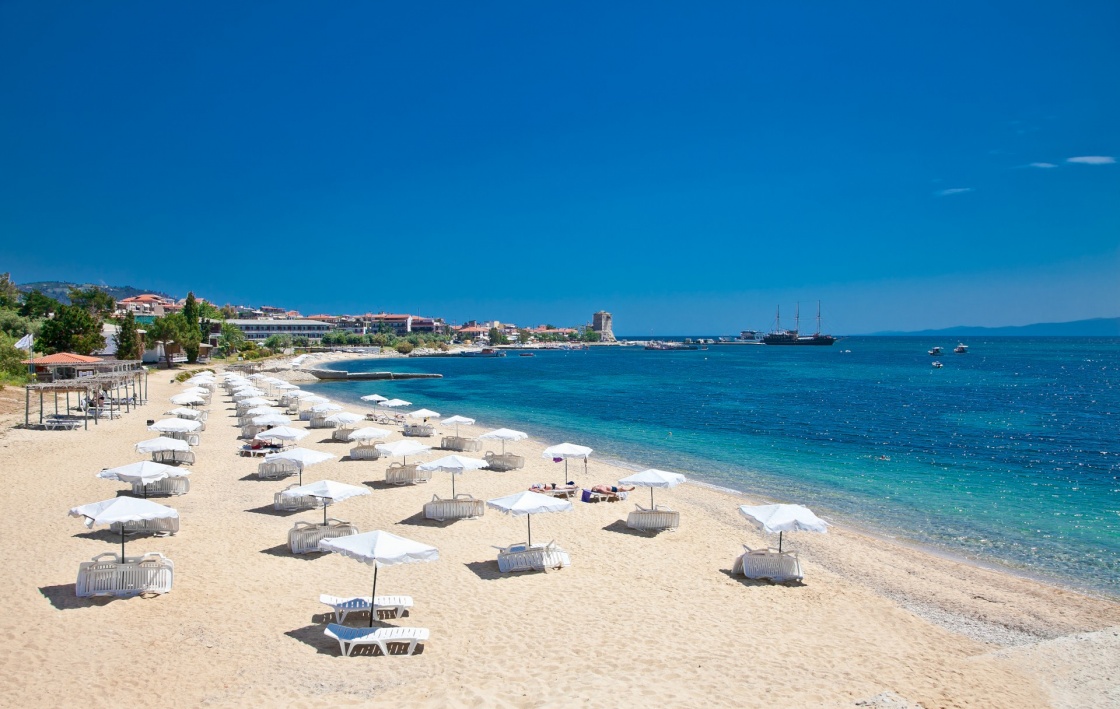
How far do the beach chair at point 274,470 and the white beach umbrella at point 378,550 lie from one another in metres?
10.1

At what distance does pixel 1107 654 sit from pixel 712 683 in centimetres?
587

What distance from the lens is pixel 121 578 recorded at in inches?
364

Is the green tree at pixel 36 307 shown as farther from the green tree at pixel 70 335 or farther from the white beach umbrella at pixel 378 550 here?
the white beach umbrella at pixel 378 550

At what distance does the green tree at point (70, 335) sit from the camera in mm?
43581

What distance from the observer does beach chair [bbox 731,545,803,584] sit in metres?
11.0

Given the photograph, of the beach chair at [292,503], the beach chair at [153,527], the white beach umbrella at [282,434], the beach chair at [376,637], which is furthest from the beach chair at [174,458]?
the beach chair at [376,637]

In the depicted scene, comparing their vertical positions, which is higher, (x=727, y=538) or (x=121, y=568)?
(x=121, y=568)

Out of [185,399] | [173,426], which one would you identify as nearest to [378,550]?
[173,426]

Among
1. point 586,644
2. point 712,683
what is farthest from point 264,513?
point 712,683

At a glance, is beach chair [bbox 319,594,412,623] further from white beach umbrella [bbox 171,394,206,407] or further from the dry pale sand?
white beach umbrella [bbox 171,394,206,407]

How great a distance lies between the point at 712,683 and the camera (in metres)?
7.27

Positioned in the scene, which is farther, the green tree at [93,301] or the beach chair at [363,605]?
the green tree at [93,301]

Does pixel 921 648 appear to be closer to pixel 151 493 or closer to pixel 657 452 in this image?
pixel 151 493

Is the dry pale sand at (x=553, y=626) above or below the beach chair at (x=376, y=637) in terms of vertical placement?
below
